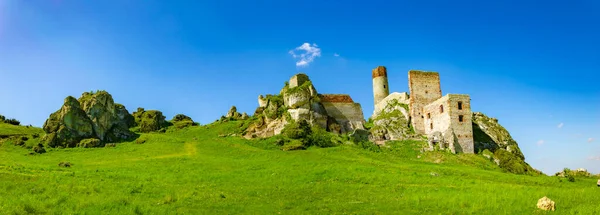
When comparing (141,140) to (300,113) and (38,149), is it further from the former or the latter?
(300,113)

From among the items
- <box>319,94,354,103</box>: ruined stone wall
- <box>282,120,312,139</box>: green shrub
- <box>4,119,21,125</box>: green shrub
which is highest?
<box>319,94,354,103</box>: ruined stone wall

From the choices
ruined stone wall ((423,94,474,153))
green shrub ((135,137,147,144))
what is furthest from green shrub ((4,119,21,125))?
ruined stone wall ((423,94,474,153))

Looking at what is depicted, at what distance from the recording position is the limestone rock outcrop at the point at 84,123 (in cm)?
5575

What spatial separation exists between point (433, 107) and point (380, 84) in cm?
1756

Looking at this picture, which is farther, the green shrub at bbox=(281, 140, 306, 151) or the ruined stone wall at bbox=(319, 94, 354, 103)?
the ruined stone wall at bbox=(319, 94, 354, 103)

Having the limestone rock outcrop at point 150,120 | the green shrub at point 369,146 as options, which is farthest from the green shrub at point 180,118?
the green shrub at point 369,146

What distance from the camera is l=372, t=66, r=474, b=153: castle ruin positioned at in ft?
197

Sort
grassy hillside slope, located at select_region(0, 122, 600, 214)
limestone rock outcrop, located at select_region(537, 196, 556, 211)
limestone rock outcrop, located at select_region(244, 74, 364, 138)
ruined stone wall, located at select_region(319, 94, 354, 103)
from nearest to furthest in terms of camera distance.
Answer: limestone rock outcrop, located at select_region(537, 196, 556, 211)
grassy hillside slope, located at select_region(0, 122, 600, 214)
limestone rock outcrop, located at select_region(244, 74, 364, 138)
ruined stone wall, located at select_region(319, 94, 354, 103)

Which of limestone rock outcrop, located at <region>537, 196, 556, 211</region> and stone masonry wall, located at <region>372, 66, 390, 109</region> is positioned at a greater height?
stone masonry wall, located at <region>372, 66, 390, 109</region>

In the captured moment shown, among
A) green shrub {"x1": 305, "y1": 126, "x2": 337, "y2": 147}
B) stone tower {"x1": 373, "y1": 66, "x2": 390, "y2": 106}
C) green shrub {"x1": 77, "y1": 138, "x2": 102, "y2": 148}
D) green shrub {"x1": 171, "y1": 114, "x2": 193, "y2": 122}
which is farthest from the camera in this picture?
green shrub {"x1": 171, "y1": 114, "x2": 193, "y2": 122}

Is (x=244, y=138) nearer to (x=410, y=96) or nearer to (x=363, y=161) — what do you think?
(x=363, y=161)

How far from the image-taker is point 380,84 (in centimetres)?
8288

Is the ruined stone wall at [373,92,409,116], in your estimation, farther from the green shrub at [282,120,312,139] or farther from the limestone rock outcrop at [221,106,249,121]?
the limestone rock outcrop at [221,106,249,121]

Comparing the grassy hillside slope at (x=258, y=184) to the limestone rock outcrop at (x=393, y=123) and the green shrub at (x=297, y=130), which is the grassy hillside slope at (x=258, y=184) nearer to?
the green shrub at (x=297, y=130)
